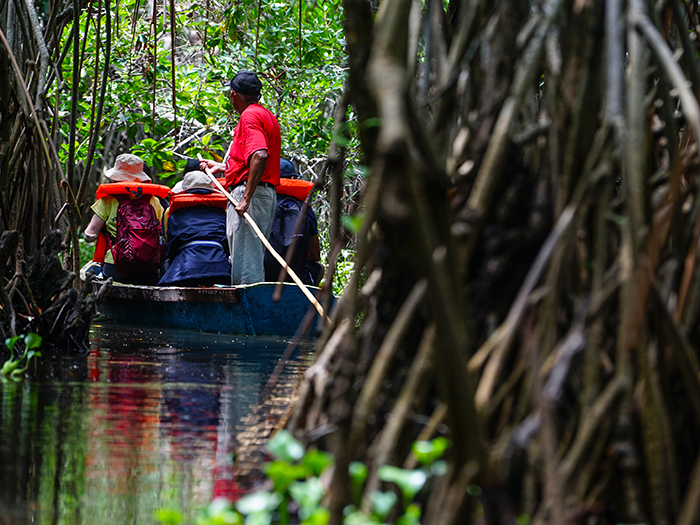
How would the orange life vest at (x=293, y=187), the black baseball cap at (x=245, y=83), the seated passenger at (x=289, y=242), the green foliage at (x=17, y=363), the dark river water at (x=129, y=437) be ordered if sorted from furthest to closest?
1. the orange life vest at (x=293, y=187)
2. the seated passenger at (x=289, y=242)
3. the black baseball cap at (x=245, y=83)
4. the green foliage at (x=17, y=363)
5. the dark river water at (x=129, y=437)

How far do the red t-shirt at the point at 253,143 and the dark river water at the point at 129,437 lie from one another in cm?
277

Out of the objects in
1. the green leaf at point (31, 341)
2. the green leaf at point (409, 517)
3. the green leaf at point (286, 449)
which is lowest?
the green leaf at point (409, 517)

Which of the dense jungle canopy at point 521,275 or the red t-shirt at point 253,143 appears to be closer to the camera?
the dense jungle canopy at point 521,275

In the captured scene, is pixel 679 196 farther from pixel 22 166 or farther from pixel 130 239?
pixel 130 239

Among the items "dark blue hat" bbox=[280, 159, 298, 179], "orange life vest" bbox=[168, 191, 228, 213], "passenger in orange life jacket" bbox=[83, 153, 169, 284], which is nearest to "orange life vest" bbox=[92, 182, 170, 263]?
"passenger in orange life jacket" bbox=[83, 153, 169, 284]

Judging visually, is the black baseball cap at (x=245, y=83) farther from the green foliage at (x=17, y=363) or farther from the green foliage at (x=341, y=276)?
the green foliage at (x=17, y=363)

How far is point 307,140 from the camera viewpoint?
920cm

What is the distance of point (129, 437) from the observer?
2322 mm

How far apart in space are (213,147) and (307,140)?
1.51m

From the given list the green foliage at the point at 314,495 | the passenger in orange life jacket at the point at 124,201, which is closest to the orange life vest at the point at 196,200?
the passenger in orange life jacket at the point at 124,201

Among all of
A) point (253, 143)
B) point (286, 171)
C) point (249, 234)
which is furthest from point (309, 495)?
point (286, 171)

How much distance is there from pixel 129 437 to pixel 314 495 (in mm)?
1135

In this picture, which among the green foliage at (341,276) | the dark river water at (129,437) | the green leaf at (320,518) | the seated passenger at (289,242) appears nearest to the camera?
the green leaf at (320,518)

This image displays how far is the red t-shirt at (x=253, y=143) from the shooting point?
260 inches
